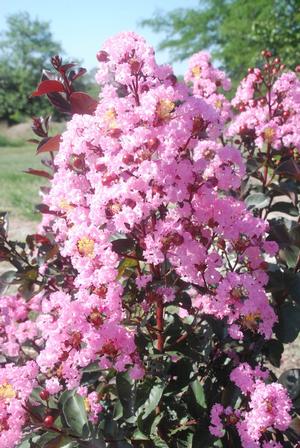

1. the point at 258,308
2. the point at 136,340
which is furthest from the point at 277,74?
the point at 136,340

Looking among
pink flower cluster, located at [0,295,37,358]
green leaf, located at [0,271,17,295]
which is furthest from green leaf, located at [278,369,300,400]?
pink flower cluster, located at [0,295,37,358]

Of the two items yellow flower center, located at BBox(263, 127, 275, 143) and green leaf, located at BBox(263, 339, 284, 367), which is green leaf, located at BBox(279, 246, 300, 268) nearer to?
green leaf, located at BBox(263, 339, 284, 367)

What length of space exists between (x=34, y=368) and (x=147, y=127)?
61 cm

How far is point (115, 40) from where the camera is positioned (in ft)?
3.46

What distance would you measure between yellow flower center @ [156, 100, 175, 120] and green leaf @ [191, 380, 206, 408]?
676 millimetres

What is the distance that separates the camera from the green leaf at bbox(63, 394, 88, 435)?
3.34ft

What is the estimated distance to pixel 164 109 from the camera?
94cm

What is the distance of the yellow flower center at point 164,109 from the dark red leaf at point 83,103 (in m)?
0.24

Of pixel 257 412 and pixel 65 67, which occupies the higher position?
pixel 65 67

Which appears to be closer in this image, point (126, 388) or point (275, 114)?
point (126, 388)

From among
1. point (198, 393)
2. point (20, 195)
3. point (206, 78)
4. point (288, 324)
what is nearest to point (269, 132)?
point (206, 78)

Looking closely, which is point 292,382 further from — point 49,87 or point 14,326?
point 14,326

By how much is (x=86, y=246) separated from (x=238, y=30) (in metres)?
17.6

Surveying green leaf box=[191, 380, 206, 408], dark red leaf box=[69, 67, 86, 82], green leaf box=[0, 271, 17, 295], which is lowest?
green leaf box=[191, 380, 206, 408]
